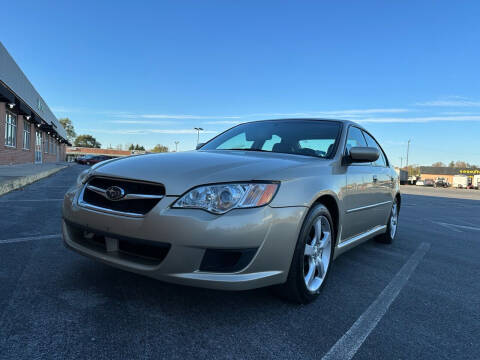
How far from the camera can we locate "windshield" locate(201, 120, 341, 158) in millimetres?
3332

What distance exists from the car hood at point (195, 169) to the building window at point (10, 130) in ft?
68.0

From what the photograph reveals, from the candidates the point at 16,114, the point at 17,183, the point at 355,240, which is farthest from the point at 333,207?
the point at 16,114

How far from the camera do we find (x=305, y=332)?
2.12 meters

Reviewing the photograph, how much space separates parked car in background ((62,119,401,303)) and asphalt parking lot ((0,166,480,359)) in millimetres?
279

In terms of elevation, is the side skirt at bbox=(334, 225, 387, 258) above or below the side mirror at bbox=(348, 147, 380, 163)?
below

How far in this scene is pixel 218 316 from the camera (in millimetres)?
2248

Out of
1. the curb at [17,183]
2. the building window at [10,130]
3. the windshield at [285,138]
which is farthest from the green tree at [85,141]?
the windshield at [285,138]

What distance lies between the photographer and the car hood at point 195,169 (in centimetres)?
217

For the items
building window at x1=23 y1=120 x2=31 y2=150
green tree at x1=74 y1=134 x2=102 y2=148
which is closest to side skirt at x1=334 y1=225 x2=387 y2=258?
building window at x1=23 y1=120 x2=31 y2=150

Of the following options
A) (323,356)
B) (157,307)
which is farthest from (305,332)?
(157,307)

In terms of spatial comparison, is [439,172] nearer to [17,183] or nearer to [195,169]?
[17,183]

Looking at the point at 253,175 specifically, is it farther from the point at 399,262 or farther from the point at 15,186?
the point at 15,186

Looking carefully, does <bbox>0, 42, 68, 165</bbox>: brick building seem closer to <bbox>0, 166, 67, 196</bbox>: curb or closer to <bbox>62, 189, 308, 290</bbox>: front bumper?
<bbox>0, 166, 67, 196</bbox>: curb

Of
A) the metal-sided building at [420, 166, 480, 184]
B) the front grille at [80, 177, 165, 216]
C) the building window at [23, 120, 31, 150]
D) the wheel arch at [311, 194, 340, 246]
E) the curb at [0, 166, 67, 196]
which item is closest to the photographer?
the front grille at [80, 177, 165, 216]
